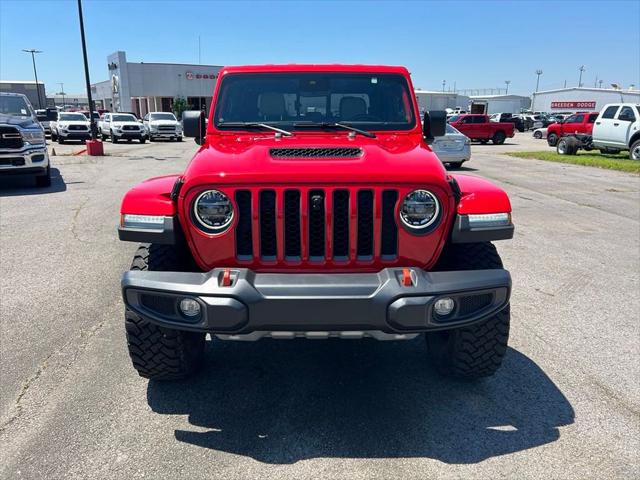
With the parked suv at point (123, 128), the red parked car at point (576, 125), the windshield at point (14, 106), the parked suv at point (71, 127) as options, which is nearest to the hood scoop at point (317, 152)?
the windshield at point (14, 106)

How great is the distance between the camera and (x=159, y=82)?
2039 inches

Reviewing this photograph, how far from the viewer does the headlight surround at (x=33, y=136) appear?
1037 cm

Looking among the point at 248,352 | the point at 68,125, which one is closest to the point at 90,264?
the point at 248,352

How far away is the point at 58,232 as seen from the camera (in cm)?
730

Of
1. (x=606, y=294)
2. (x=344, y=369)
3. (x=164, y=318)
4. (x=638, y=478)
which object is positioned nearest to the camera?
(x=638, y=478)

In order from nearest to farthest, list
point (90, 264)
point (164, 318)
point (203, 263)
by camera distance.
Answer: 1. point (164, 318)
2. point (203, 263)
3. point (90, 264)

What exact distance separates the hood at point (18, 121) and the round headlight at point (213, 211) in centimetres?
961

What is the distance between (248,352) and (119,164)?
14865 millimetres

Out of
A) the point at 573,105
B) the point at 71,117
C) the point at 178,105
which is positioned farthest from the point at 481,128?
the point at 573,105

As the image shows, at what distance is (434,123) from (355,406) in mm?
2336

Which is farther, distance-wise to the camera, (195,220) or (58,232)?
(58,232)

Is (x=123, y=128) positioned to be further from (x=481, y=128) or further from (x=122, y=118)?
(x=481, y=128)

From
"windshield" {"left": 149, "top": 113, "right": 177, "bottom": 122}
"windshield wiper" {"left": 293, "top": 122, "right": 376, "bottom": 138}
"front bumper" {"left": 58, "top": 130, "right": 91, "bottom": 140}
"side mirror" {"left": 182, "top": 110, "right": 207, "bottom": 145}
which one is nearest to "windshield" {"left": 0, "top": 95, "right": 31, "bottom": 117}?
"side mirror" {"left": 182, "top": 110, "right": 207, "bottom": 145}

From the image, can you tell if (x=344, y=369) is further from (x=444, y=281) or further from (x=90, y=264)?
(x=90, y=264)
